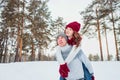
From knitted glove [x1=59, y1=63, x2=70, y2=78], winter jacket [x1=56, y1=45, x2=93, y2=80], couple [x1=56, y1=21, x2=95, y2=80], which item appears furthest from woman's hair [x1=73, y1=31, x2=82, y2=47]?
knitted glove [x1=59, y1=63, x2=70, y2=78]

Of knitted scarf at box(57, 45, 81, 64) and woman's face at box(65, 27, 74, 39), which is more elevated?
woman's face at box(65, 27, 74, 39)

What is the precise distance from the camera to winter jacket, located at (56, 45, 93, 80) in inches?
142

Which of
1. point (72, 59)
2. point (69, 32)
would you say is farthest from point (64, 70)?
point (69, 32)

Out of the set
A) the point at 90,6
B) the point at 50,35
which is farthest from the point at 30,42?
the point at 90,6

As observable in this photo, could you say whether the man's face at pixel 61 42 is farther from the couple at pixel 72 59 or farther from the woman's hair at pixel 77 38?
the woman's hair at pixel 77 38

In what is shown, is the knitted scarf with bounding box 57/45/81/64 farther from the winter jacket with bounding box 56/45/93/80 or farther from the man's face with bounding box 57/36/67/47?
the man's face with bounding box 57/36/67/47

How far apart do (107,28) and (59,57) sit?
29658mm

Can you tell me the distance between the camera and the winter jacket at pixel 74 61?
142 inches

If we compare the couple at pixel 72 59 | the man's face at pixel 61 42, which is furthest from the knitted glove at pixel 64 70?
the man's face at pixel 61 42

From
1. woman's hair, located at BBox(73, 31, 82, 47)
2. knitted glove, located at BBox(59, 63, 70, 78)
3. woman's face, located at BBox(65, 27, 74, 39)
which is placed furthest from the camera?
woman's face, located at BBox(65, 27, 74, 39)

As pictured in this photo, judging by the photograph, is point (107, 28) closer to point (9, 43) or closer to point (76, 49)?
point (9, 43)

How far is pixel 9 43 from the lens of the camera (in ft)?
137

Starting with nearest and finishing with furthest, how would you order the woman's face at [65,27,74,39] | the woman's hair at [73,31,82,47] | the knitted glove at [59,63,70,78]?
the knitted glove at [59,63,70,78], the woman's hair at [73,31,82,47], the woman's face at [65,27,74,39]

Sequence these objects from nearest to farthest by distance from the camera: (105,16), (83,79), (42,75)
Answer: (83,79)
(42,75)
(105,16)
